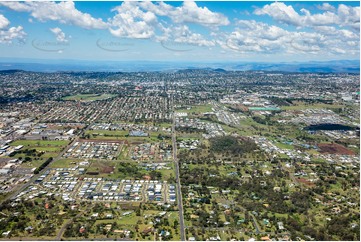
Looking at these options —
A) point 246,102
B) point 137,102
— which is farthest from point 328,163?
point 137,102

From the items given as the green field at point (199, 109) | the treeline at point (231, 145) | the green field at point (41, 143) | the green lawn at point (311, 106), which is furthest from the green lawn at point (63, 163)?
the green lawn at point (311, 106)

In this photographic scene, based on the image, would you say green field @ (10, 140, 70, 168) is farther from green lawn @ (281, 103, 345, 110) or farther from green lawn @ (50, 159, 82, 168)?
green lawn @ (281, 103, 345, 110)

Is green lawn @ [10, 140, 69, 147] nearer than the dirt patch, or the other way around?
the dirt patch

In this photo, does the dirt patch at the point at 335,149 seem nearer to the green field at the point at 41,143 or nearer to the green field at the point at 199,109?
the green field at the point at 199,109

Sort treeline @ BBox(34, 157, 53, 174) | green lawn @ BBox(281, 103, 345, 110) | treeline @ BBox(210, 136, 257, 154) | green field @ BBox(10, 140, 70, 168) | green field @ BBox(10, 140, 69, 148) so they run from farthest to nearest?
green lawn @ BBox(281, 103, 345, 110), green field @ BBox(10, 140, 69, 148), treeline @ BBox(210, 136, 257, 154), green field @ BBox(10, 140, 70, 168), treeline @ BBox(34, 157, 53, 174)

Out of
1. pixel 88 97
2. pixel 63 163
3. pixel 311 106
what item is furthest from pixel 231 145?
pixel 88 97

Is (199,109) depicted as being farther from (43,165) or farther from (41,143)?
(43,165)

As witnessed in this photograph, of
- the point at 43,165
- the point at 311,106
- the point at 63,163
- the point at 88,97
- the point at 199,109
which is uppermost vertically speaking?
the point at 88,97

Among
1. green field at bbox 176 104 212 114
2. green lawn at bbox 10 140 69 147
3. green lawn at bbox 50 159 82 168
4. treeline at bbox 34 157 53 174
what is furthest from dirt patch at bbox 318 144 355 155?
green lawn at bbox 10 140 69 147
